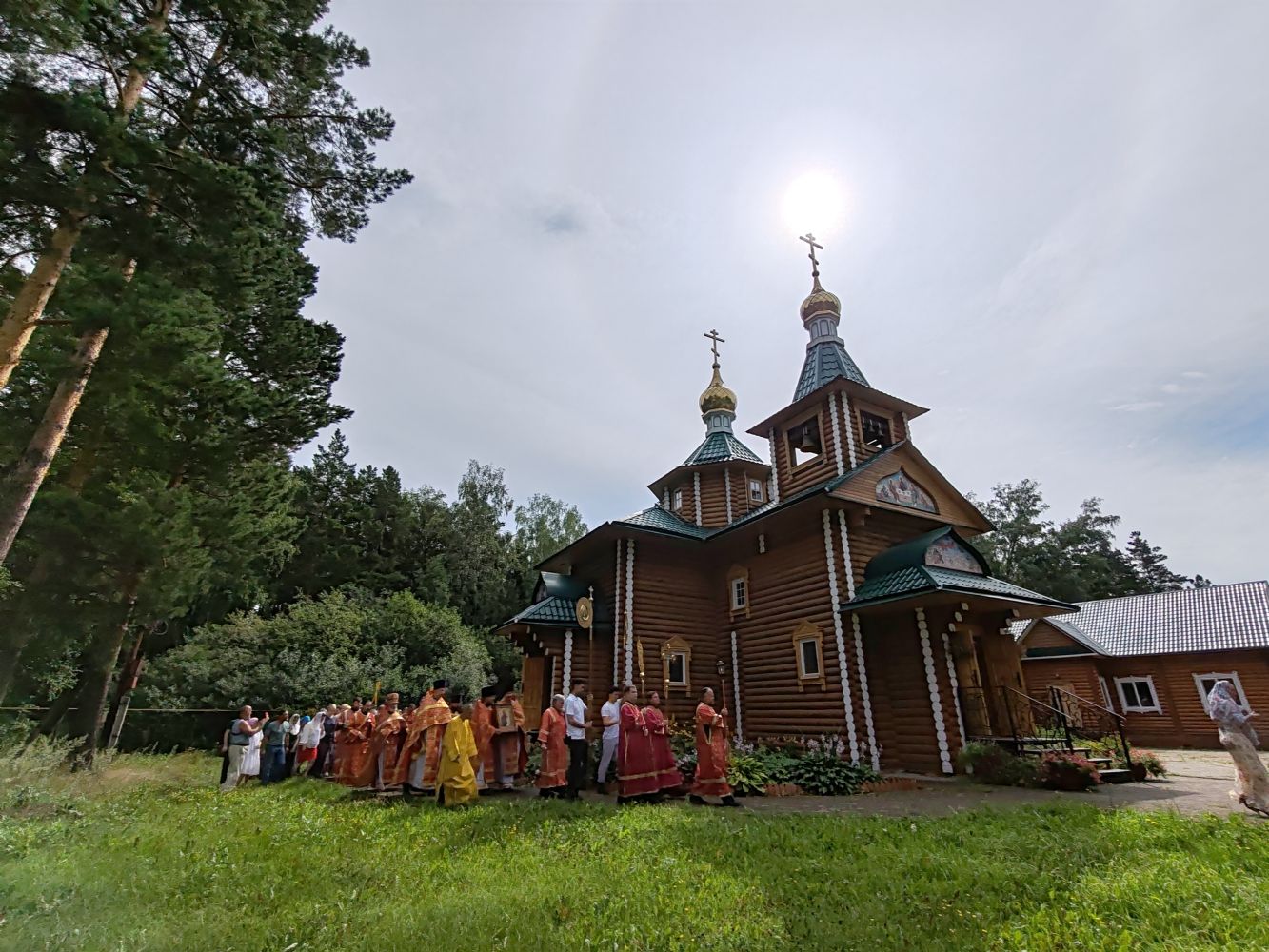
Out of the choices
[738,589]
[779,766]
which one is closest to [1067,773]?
[779,766]

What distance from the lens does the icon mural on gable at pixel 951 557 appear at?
12648mm

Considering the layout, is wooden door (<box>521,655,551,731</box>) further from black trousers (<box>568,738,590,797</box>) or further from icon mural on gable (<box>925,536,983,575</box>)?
icon mural on gable (<box>925,536,983,575</box>)

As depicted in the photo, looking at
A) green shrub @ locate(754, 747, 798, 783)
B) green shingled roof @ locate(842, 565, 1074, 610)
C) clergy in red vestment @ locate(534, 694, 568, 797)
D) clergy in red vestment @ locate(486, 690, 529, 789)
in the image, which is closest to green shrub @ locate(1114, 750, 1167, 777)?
green shingled roof @ locate(842, 565, 1074, 610)

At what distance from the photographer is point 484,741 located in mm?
10562

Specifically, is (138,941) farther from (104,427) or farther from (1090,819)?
(104,427)

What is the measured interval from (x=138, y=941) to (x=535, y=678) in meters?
13.5

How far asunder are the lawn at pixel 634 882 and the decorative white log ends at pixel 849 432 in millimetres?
8742

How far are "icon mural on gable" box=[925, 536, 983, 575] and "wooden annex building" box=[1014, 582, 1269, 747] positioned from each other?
7783 mm

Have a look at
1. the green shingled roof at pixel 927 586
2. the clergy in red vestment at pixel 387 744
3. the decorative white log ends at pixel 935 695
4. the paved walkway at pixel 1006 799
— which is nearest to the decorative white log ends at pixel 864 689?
the green shingled roof at pixel 927 586

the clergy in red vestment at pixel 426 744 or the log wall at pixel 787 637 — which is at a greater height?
the log wall at pixel 787 637

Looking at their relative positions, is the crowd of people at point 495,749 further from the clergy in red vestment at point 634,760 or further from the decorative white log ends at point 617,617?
the decorative white log ends at point 617,617

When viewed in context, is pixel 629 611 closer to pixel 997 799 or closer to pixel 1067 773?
pixel 997 799

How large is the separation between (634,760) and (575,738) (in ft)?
3.64

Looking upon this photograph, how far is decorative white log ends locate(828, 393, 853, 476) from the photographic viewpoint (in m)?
15.0
